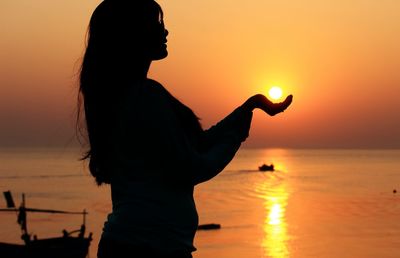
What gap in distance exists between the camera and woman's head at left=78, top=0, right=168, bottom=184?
234 cm

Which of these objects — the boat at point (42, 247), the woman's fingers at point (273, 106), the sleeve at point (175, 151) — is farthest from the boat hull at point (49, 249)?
the sleeve at point (175, 151)

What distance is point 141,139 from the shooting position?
7.20 ft

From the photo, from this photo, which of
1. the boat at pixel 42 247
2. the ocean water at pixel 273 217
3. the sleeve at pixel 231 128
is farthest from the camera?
the ocean water at pixel 273 217

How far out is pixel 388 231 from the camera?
4916 cm

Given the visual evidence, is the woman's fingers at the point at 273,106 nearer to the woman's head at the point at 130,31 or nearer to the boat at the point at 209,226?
the woman's head at the point at 130,31

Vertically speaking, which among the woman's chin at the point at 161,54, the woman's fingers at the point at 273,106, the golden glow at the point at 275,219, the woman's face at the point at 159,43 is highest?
Result: the woman's face at the point at 159,43

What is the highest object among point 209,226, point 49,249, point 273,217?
point 49,249

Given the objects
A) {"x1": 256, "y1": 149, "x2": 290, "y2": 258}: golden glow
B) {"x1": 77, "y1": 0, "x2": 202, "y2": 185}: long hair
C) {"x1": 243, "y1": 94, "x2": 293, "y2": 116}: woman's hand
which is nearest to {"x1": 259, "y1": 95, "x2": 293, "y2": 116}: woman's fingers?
{"x1": 243, "y1": 94, "x2": 293, "y2": 116}: woman's hand

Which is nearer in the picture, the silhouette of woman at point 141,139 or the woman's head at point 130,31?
the silhouette of woman at point 141,139

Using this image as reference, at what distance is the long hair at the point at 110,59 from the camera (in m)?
2.33

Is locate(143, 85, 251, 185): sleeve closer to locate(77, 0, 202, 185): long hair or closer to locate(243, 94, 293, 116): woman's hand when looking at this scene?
locate(77, 0, 202, 185): long hair

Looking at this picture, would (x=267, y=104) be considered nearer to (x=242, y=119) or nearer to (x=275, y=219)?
(x=242, y=119)

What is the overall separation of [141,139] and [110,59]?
0.35 metres

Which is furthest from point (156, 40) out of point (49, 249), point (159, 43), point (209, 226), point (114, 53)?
point (209, 226)
